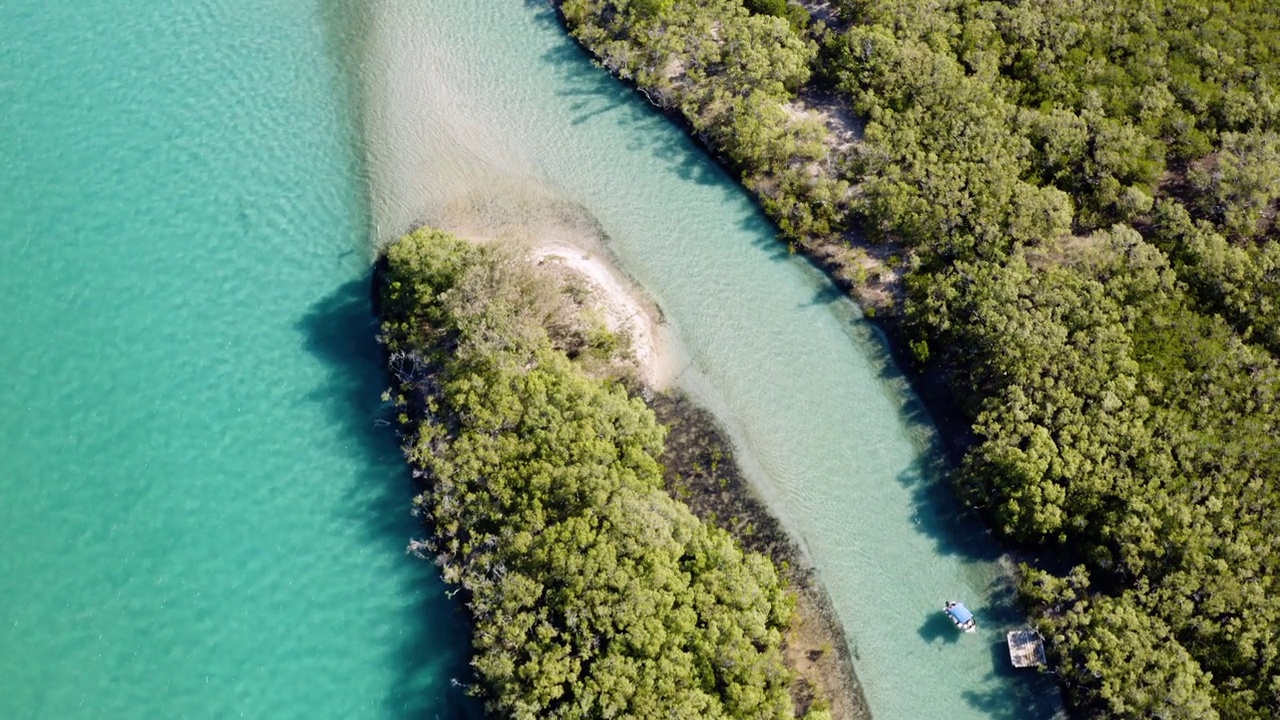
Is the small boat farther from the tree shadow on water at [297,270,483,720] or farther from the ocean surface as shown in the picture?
the tree shadow on water at [297,270,483,720]

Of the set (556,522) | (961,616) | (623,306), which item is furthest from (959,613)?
(623,306)

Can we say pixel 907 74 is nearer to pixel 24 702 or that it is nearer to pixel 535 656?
pixel 535 656

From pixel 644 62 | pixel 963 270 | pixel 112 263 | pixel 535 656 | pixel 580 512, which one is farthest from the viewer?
pixel 644 62

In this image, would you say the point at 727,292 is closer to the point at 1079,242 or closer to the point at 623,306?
the point at 623,306

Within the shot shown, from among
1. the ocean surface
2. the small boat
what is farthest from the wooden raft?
the small boat

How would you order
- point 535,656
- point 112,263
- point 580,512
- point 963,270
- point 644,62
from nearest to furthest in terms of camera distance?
1. point 535,656
2. point 580,512
3. point 963,270
4. point 112,263
5. point 644,62

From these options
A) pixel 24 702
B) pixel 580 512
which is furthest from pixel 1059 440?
pixel 24 702

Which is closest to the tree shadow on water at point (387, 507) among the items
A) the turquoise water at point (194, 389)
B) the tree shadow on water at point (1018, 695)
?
the turquoise water at point (194, 389)
